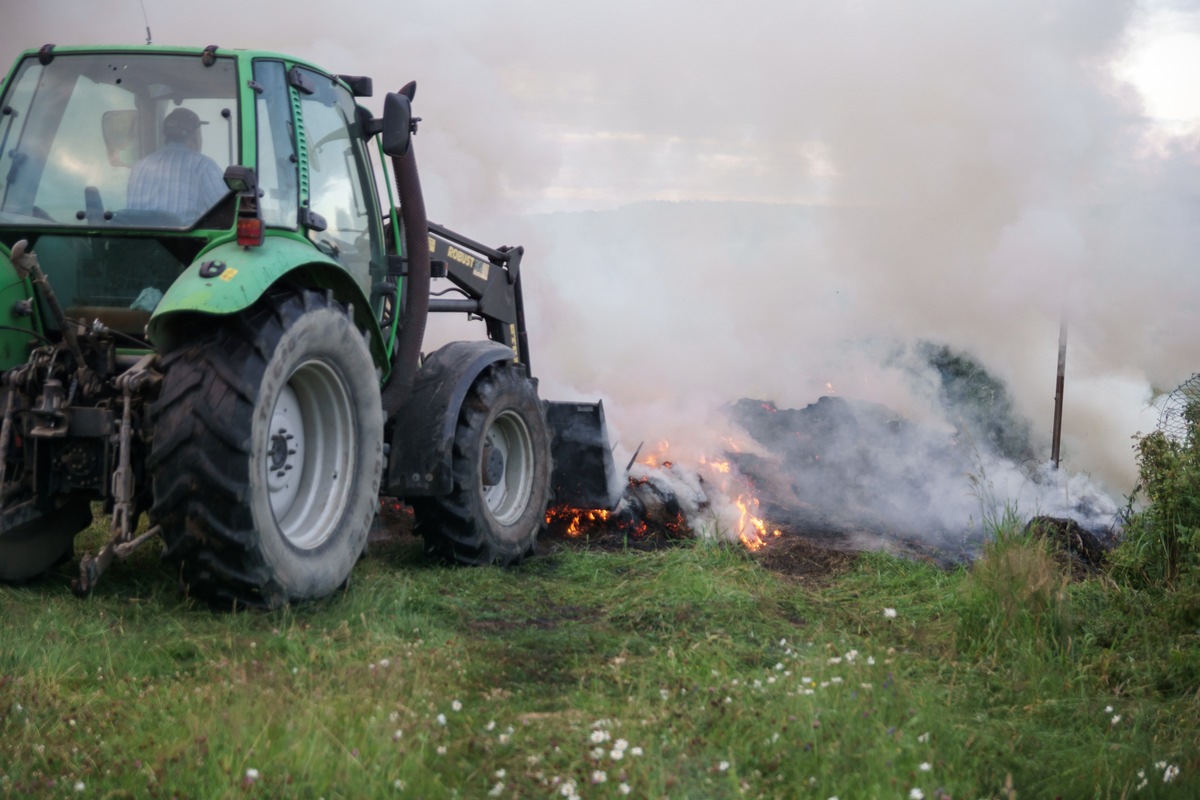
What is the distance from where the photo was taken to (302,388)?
587 cm

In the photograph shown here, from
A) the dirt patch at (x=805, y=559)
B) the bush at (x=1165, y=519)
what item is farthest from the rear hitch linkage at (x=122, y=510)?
the bush at (x=1165, y=519)

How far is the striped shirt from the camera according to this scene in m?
5.59

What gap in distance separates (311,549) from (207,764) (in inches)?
82.7

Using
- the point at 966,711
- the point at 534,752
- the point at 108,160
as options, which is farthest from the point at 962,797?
the point at 108,160

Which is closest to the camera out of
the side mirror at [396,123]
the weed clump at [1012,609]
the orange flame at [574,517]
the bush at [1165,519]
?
the weed clump at [1012,609]

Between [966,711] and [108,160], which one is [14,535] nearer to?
[108,160]

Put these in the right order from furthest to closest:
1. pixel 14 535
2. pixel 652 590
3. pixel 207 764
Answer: pixel 652 590 < pixel 14 535 < pixel 207 764

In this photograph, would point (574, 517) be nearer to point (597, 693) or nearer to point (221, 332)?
A: point (221, 332)

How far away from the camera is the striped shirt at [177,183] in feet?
18.3

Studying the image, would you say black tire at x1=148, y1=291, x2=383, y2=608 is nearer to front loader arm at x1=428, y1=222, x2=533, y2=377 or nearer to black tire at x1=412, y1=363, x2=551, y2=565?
black tire at x1=412, y1=363, x2=551, y2=565

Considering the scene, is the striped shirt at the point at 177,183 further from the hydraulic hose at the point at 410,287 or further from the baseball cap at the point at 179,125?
the hydraulic hose at the point at 410,287

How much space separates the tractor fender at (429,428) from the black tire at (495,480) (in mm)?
144

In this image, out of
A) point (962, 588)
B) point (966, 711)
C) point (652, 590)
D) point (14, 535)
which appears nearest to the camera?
point (966, 711)

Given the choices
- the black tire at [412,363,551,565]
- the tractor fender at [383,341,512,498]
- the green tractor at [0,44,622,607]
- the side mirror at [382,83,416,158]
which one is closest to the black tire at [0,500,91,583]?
the green tractor at [0,44,622,607]
